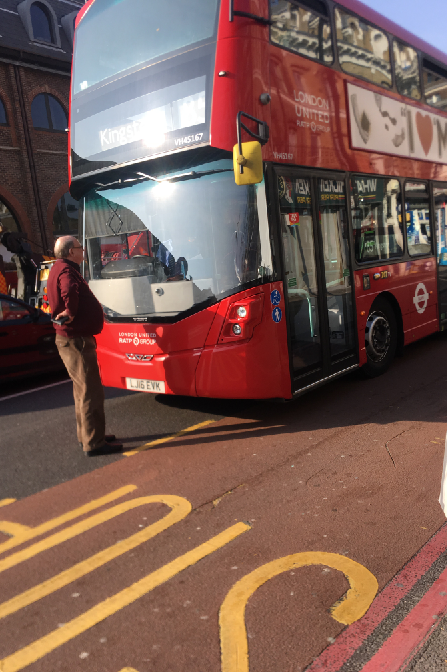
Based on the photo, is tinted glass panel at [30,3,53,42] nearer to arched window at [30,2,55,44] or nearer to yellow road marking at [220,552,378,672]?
arched window at [30,2,55,44]

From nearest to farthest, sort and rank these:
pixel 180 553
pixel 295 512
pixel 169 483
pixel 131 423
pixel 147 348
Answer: pixel 180 553 < pixel 295 512 < pixel 169 483 < pixel 147 348 < pixel 131 423

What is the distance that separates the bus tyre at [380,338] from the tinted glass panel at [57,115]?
58.7 ft

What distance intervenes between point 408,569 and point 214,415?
10.8 ft

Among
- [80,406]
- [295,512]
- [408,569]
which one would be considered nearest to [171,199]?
[80,406]

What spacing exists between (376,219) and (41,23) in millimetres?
20133

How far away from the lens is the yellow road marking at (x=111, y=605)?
2.57 m

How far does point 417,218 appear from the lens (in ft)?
26.5

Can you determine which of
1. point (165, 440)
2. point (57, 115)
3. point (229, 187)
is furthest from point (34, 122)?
point (165, 440)

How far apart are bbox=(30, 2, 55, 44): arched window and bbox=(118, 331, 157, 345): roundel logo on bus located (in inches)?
787

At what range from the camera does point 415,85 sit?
310 inches

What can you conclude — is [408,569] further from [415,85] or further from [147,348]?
[415,85]

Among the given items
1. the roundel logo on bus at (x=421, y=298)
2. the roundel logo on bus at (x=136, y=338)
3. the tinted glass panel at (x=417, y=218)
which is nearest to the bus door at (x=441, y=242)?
the tinted glass panel at (x=417, y=218)

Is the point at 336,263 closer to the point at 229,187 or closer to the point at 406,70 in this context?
the point at 229,187

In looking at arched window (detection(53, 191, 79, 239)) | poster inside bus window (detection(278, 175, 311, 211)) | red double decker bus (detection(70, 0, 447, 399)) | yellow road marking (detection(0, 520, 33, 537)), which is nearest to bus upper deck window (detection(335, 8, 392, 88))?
red double decker bus (detection(70, 0, 447, 399))
